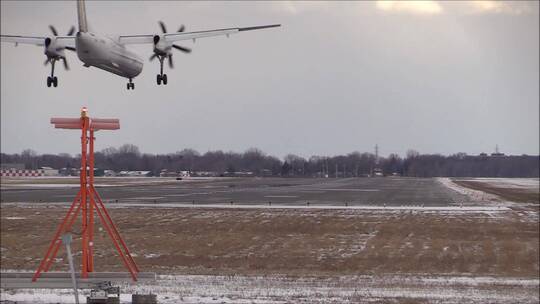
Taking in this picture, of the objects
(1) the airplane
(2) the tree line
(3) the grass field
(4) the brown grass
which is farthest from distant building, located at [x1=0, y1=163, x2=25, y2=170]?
(4) the brown grass

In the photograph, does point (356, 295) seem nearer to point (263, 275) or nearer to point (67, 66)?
point (263, 275)

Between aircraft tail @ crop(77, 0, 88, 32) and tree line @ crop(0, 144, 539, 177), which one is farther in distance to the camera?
tree line @ crop(0, 144, 539, 177)

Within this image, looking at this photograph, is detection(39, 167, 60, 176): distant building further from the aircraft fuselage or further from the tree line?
the aircraft fuselage

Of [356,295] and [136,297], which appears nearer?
[136,297]

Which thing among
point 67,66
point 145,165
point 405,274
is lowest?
point 405,274

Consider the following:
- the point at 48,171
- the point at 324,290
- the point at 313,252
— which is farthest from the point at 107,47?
the point at 313,252

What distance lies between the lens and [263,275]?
143 ft

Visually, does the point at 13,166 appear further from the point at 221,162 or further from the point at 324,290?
the point at 324,290

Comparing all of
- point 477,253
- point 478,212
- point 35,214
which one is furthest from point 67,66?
point 478,212

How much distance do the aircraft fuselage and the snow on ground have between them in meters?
20.4

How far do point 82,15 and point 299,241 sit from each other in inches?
2024

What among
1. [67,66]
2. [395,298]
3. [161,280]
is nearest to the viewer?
[67,66]

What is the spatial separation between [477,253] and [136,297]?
3715cm

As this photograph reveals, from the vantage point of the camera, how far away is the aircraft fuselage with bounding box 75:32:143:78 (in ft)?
27.8
